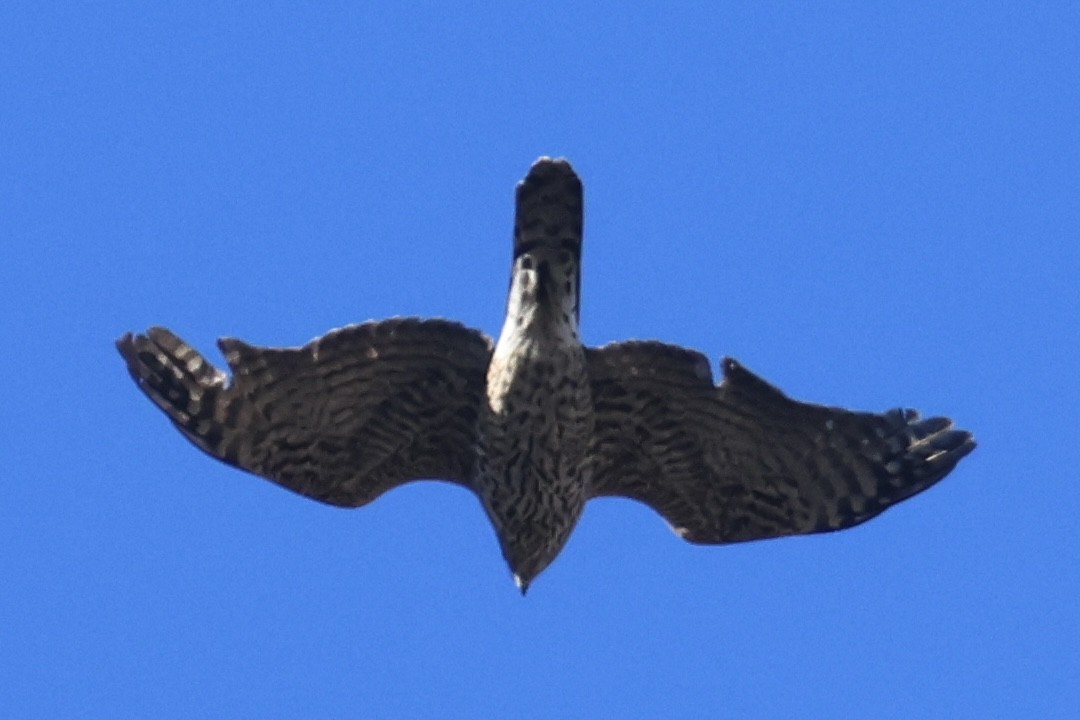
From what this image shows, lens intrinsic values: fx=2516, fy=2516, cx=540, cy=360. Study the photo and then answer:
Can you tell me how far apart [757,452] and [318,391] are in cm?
247

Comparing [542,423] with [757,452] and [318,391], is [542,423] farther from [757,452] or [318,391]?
[757,452]

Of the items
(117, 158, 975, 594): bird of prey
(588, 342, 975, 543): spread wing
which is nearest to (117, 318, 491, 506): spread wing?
(117, 158, 975, 594): bird of prey

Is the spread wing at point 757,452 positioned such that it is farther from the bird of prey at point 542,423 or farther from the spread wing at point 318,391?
the spread wing at point 318,391

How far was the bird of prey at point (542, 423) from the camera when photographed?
519 inches

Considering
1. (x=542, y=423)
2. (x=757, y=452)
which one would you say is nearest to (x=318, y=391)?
(x=542, y=423)

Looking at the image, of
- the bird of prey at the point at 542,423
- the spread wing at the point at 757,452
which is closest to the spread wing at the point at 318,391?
the bird of prey at the point at 542,423

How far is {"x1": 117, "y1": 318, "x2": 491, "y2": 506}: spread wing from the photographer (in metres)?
13.4

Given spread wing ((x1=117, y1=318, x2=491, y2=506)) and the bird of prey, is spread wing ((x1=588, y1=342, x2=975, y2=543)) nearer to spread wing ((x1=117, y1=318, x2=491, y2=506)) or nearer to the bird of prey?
the bird of prey

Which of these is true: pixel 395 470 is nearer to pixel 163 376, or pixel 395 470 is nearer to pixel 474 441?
pixel 474 441

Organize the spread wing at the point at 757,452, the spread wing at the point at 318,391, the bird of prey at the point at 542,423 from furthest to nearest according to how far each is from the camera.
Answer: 1. the spread wing at the point at 757,452
2. the spread wing at the point at 318,391
3. the bird of prey at the point at 542,423

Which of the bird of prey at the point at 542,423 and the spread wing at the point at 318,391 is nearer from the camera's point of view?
the bird of prey at the point at 542,423

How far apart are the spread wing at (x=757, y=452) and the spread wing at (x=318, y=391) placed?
859mm

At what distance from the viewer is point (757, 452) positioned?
13984 millimetres

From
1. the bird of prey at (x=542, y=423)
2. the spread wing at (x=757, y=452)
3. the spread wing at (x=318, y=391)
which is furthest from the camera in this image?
the spread wing at (x=757, y=452)
